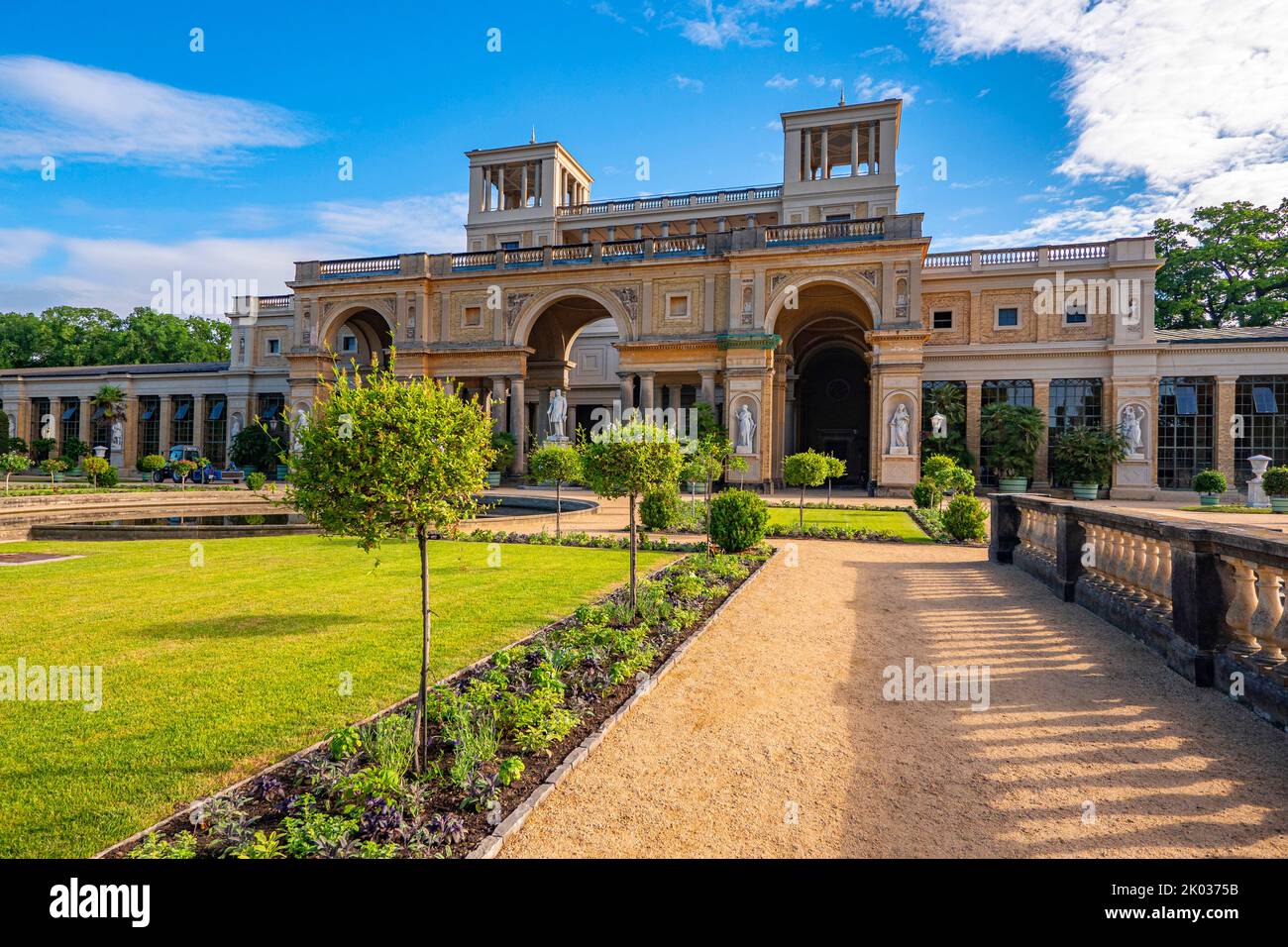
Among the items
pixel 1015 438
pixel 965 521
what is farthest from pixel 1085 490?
pixel 965 521

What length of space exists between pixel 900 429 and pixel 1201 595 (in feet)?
87.9

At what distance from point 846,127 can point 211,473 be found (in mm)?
43931

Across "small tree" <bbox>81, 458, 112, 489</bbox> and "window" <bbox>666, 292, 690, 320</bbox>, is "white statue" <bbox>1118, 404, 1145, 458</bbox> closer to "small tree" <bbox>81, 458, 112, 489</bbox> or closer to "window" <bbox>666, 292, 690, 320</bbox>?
"window" <bbox>666, 292, 690, 320</bbox>

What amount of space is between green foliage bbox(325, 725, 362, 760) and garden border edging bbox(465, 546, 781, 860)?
1.22 m

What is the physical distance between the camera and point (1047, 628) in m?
7.80

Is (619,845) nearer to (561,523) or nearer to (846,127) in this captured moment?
(561,523)

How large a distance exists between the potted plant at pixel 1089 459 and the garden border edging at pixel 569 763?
106 ft

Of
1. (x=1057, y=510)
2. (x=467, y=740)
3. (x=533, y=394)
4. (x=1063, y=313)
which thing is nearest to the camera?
(x=467, y=740)

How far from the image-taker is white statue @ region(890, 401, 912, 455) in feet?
102

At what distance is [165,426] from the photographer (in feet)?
163

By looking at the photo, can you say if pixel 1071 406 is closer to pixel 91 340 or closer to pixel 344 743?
pixel 344 743

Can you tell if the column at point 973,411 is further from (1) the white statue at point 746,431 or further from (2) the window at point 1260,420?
(1) the white statue at point 746,431

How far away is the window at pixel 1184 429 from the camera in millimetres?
33219
